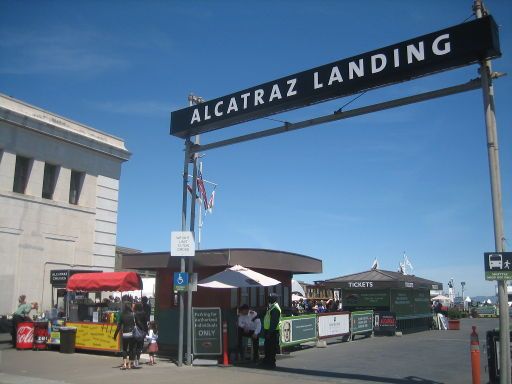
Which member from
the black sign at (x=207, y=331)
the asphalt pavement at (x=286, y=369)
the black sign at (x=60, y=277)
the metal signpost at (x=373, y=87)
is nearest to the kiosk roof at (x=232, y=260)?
the black sign at (x=60, y=277)

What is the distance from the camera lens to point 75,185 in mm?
26125

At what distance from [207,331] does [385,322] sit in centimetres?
1230

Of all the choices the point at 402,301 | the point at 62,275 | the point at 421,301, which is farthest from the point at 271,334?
the point at 421,301

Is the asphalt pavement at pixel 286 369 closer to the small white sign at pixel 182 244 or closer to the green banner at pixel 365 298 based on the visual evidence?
the small white sign at pixel 182 244

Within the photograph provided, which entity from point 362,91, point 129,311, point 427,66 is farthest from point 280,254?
point 427,66

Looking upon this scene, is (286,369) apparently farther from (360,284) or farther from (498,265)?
(360,284)

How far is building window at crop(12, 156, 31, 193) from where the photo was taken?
23203 mm

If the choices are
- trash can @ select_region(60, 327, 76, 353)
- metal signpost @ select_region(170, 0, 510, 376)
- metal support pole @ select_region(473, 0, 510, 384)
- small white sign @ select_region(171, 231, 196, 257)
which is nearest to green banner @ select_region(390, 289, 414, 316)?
metal signpost @ select_region(170, 0, 510, 376)

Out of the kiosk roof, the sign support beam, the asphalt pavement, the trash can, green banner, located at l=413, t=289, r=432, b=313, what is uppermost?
the sign support beam

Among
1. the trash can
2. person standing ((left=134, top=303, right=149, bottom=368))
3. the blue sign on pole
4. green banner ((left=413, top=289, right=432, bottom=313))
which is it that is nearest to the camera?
person standing ((left=134, top=303, right=149, bottom=368))

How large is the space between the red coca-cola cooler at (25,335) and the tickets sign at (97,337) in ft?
4.79

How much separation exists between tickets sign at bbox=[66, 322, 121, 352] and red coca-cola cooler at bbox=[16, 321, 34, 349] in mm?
1461

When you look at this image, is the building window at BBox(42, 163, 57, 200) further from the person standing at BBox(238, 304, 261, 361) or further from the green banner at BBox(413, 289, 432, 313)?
the green banner at BBox(413, 289, 432, 313)

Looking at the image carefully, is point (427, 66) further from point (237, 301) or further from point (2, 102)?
point (2, 102)
